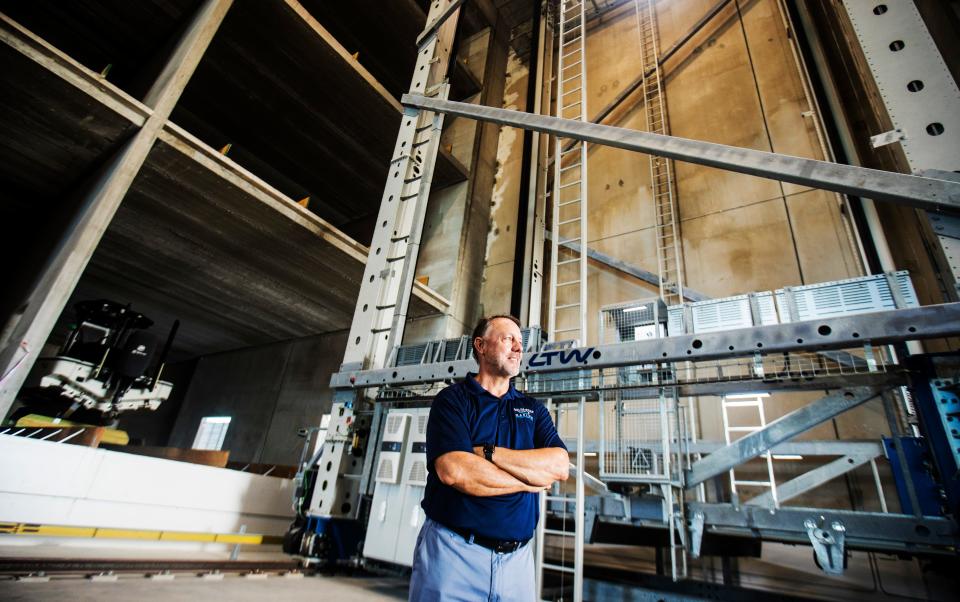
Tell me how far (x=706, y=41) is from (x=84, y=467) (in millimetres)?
12839

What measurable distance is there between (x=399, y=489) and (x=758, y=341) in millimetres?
3605

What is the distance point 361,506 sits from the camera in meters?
4.99

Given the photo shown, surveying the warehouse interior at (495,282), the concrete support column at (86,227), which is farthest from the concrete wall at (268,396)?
the concrete support column at (86,227)

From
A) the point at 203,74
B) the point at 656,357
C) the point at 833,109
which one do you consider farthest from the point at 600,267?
the point at 203,74

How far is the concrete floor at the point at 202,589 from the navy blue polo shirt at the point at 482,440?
247 cm

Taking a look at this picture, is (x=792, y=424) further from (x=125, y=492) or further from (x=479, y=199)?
→ (x=479, y=199)

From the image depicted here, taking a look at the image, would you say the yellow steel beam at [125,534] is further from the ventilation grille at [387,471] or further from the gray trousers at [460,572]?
the gray trousers at [460,572]

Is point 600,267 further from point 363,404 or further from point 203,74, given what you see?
point 203,74

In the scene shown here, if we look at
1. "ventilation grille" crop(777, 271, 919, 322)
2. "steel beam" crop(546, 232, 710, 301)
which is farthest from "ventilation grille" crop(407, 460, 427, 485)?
"steel beam" crop(546, 232, 710, 301)

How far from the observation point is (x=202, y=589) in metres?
3.24

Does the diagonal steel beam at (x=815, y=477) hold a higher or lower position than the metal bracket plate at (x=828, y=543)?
Result: higher

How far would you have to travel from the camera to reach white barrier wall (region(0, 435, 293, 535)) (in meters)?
4.02

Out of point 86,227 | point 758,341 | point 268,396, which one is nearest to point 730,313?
point 758,341

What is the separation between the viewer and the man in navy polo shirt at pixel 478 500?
1528 millimetres
